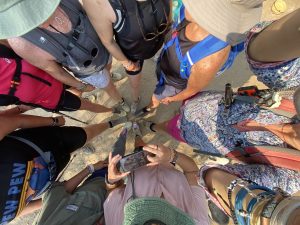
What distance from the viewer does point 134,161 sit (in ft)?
6.40

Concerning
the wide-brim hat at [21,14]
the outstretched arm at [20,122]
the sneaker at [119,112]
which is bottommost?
the outstretched arm at [20,122]

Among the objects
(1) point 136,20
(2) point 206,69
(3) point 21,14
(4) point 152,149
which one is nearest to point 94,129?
(4) point 152,149

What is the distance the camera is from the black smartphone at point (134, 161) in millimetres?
1922

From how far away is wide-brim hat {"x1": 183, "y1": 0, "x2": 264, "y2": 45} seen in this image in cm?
135

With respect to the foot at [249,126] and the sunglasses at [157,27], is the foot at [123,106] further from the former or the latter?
the foot at [249,126]

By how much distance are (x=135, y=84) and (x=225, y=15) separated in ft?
4.40

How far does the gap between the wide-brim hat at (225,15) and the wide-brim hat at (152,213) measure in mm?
851

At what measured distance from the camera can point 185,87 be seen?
2.00m

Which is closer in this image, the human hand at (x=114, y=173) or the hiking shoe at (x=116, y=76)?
the human hand at (x=114, y=173)

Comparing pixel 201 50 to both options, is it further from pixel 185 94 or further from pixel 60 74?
pixel 60 74

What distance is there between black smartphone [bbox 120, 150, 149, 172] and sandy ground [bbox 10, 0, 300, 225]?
939 mm

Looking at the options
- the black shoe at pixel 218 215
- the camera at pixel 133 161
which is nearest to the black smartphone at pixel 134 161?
the camera at pixel 133 161

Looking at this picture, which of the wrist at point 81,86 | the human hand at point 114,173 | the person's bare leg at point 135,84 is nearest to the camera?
the human hand at point 114,173

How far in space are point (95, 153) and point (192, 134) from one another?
1278 millimetres
